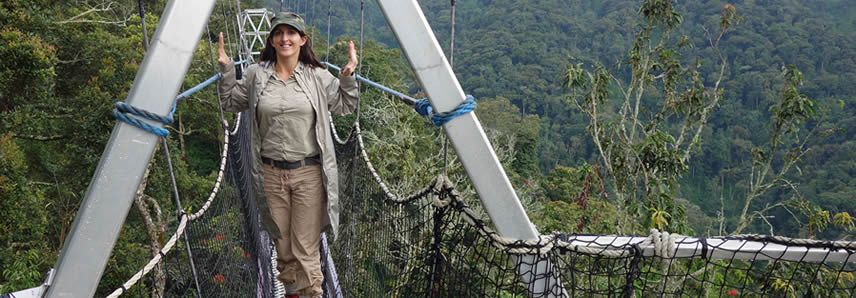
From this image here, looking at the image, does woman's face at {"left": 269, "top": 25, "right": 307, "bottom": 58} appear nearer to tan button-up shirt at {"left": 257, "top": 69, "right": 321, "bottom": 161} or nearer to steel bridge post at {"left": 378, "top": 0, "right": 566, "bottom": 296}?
tan button-up shirt at {"left": 257, "top": 69, "right": 321, "bottom": 161}

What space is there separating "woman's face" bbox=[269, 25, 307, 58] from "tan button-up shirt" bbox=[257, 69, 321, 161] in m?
0.06

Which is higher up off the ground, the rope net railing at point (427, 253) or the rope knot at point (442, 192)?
the rope knot at point (442, 192)

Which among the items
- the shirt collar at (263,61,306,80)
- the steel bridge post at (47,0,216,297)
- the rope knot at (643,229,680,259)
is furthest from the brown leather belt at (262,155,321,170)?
the rope knot at (643,229,680,259)

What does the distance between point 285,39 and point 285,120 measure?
0.20 m

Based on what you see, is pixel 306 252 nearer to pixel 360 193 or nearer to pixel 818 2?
pixel 360 193

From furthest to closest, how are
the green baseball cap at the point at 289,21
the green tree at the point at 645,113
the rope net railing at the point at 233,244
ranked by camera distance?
the green tree at the point at 645,113 < the rope net railing at the point at 233,244 < the green baseball cap at the point at 289,21

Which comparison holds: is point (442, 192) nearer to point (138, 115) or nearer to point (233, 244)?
point (138, 115)

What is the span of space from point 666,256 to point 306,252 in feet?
3.16

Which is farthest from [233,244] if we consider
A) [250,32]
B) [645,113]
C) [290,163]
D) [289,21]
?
[250,32]

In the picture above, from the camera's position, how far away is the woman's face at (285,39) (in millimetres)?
1463

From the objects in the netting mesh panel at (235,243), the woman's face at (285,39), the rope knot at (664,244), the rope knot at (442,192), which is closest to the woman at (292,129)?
the woman's face at (285,39)

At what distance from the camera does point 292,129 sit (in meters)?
1.50

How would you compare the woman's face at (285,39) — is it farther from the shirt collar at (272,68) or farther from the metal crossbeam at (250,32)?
the metal crossbeam at (250,32)

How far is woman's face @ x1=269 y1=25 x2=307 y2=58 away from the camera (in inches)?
57.6
